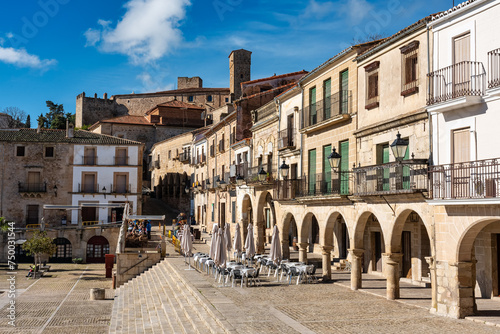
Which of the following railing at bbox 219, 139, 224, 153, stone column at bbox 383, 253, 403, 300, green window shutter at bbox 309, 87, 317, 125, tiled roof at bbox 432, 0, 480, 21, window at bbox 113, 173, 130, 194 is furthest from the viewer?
window at bbox 113, 173, 130, 194

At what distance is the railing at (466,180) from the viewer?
13.3 metres

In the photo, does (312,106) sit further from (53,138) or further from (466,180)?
(53,138)

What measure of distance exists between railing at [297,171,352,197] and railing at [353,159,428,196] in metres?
1.13

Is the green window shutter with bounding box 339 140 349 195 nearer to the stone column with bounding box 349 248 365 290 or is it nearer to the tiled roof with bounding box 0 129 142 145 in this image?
the stone column with bounding box 349 248 365 290

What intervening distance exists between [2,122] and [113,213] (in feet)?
102

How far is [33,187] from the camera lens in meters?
48.6

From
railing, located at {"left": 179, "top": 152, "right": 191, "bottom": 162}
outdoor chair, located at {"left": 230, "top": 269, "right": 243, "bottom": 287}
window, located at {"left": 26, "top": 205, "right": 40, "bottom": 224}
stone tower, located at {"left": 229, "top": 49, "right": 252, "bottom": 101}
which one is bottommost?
outdoor chair, located at {"left": 230, "top": 269, "right": 243, "bottom": 287}

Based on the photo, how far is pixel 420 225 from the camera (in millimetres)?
21234

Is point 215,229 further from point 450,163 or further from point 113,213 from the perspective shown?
point 113,213

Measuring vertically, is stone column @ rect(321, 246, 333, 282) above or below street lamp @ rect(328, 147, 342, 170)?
below

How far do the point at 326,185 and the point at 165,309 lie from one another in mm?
8992

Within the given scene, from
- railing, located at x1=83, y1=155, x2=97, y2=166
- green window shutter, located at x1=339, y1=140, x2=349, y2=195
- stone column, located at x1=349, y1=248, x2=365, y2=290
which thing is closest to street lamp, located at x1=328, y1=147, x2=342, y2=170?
green window shutter, located at x1=339, y1=140, x2=349, y2=195

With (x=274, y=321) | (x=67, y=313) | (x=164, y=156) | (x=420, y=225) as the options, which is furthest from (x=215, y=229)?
(x=164, y=156)

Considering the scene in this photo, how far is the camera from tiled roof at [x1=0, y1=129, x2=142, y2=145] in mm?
49188
